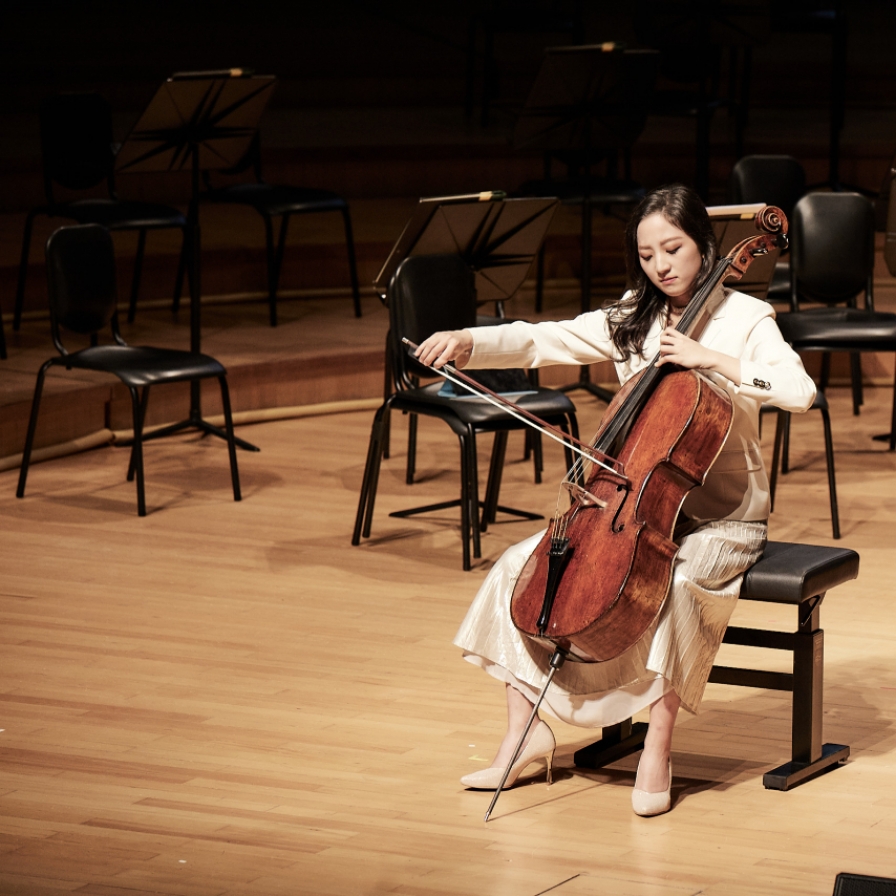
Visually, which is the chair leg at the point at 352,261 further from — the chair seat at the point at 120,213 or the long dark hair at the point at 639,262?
the long dark hair at the point at 639,262

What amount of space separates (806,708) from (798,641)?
0.13 metres

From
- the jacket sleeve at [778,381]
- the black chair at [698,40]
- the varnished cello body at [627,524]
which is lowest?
the varnished cello body at [627,524]

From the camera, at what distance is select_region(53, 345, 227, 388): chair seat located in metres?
4.74

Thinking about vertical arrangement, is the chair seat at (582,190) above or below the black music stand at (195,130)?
below

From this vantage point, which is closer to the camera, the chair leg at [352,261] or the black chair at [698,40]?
the chair leg at [352,261]

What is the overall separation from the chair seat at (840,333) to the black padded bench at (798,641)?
2.15m

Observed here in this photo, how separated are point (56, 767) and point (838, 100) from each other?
17.1ft

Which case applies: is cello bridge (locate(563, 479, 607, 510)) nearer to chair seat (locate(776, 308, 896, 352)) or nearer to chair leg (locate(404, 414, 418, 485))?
chair leg (locate(404, 414, 418, 485))

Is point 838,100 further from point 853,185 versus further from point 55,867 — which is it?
point 55,867

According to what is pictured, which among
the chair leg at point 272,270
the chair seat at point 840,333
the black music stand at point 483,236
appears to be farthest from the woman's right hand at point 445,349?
the chair leg at point 272,270

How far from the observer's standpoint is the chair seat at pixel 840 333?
509 cm

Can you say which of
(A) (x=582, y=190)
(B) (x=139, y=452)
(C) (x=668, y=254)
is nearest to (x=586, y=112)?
(A) (x=582, y=190)

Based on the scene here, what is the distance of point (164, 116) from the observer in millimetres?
5156

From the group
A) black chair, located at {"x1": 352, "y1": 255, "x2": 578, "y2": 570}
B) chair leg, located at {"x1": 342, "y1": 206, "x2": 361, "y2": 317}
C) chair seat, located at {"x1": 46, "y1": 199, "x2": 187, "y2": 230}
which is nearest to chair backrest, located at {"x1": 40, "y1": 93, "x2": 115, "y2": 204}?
chair seat, located at {"x1": 46, "y1": 199, "x2": 187, "y2": 230}
